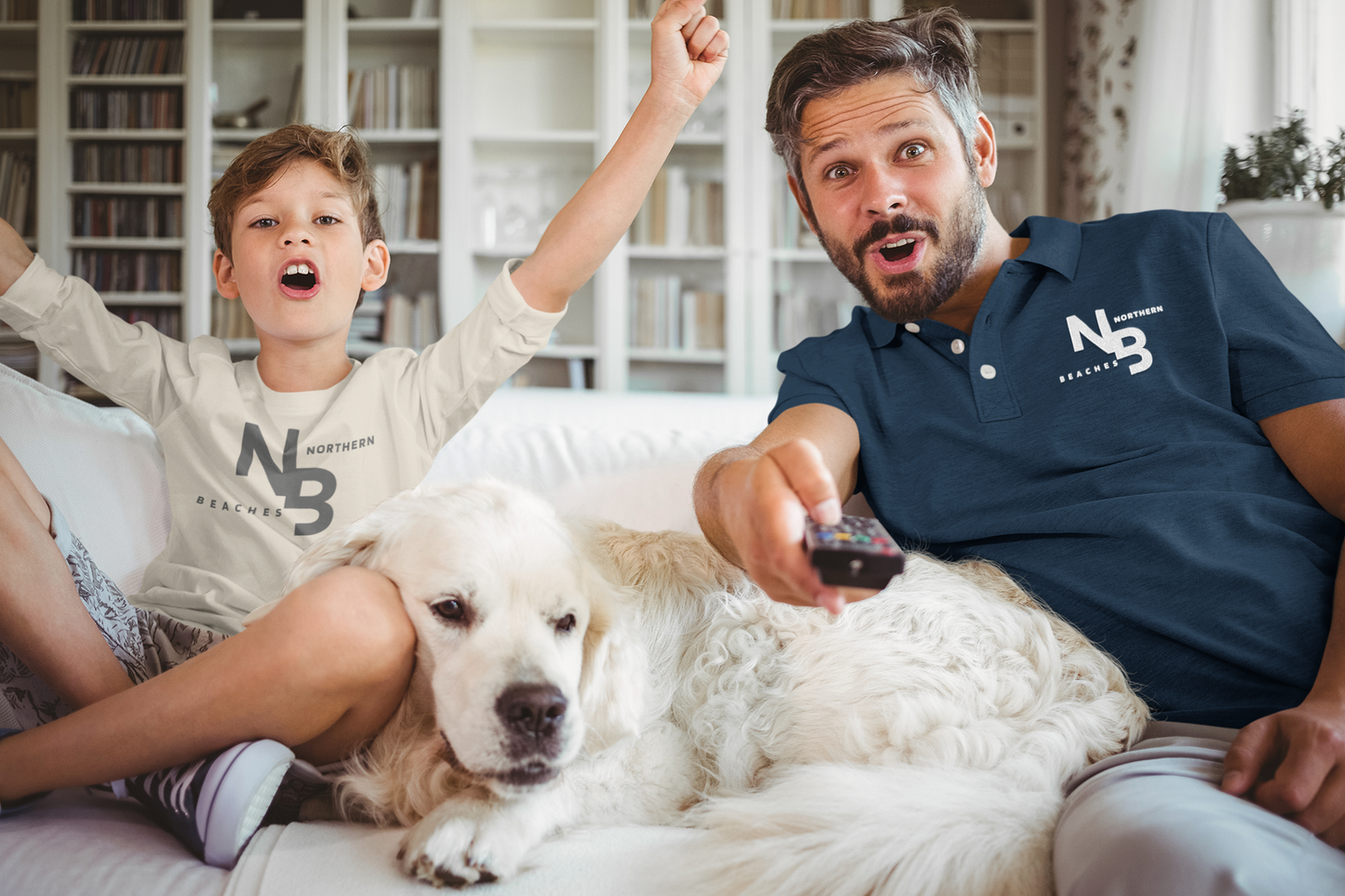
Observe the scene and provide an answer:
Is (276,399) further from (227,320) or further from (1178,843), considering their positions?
(227,320)

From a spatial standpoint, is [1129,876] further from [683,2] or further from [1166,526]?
[683,2]

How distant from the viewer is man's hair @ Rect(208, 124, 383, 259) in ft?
3.95

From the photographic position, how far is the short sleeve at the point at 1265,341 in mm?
954

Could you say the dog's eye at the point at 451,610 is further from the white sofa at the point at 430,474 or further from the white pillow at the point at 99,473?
the white pillow at the point at 99,473

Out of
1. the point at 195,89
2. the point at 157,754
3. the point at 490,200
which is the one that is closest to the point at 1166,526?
the point at 157,754

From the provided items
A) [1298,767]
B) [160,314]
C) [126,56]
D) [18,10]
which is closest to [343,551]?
[1298,767]

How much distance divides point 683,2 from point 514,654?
2.83 ft

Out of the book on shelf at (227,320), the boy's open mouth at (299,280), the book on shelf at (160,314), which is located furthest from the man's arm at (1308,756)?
the book on shelf at (160,314)

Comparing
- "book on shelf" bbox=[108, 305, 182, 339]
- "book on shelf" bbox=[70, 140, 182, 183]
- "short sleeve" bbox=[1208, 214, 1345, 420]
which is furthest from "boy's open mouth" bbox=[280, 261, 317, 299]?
"book on shelf" bbox=[70, 140, 182, 183]

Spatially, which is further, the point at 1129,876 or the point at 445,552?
the point at 445,552

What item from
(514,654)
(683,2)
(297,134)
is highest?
(683,2)

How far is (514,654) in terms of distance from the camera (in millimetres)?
719

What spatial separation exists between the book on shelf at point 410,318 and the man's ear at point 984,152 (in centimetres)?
286

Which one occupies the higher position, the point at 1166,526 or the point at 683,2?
the point at 683,2
